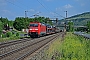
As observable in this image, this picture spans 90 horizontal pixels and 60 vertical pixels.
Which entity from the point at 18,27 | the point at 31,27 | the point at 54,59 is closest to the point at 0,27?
the point at 31,27

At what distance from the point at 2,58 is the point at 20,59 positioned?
142cm

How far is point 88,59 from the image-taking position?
1275 cm

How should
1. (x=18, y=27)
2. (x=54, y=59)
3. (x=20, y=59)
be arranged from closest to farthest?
(x=54, y=59) < (x=20, y=59) < (x=18, y=27)

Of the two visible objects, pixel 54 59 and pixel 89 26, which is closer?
pixel 54 59

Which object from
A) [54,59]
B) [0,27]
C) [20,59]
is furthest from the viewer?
[0,27]

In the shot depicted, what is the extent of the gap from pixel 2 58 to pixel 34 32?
32.3m

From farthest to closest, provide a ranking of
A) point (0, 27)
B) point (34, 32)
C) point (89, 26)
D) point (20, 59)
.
Result: point (89, 26)
point (0, 27)
point (34, 32)
point (20, 59)

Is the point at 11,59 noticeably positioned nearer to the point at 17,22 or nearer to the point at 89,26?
the point at 17,22

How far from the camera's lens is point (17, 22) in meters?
139

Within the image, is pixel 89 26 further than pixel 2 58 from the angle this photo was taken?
Yes

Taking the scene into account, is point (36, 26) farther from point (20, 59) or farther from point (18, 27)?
point (18, 27)

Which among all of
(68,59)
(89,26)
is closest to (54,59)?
(68,59)

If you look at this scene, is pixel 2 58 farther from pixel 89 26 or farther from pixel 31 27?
pixel 89 26

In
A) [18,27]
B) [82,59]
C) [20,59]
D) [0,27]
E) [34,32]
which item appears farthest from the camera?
[18,27]
